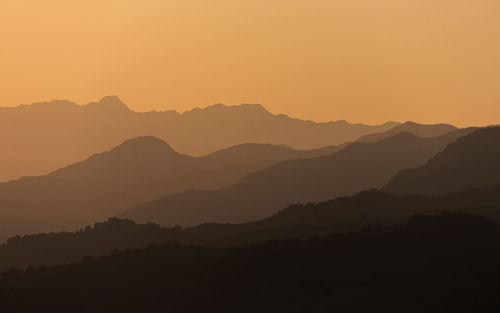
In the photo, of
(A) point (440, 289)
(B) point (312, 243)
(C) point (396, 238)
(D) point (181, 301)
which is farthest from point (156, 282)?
(A) point (440, 289)

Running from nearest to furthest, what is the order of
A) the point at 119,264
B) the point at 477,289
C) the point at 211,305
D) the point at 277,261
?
the point at 477,289 < the point at 211,305 < the point at 277,261 < the point at 119,264

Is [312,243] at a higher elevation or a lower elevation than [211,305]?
higher

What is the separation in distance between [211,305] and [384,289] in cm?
3286

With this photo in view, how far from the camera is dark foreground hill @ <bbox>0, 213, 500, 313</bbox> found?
13762 cm

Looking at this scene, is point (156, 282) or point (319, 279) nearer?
point (319, 279)

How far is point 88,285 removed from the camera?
17962cm

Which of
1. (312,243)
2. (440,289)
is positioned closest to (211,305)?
(312,243)

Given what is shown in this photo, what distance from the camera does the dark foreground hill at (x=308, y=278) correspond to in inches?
5418

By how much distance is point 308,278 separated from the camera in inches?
6073

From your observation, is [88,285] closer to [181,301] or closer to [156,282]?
[156,282]

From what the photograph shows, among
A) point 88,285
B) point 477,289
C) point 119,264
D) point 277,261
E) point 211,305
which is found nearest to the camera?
point 477,289

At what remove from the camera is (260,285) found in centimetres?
15562

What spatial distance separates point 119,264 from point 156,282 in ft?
80.5

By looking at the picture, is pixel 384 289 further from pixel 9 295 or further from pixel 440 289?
pixel 9 295
